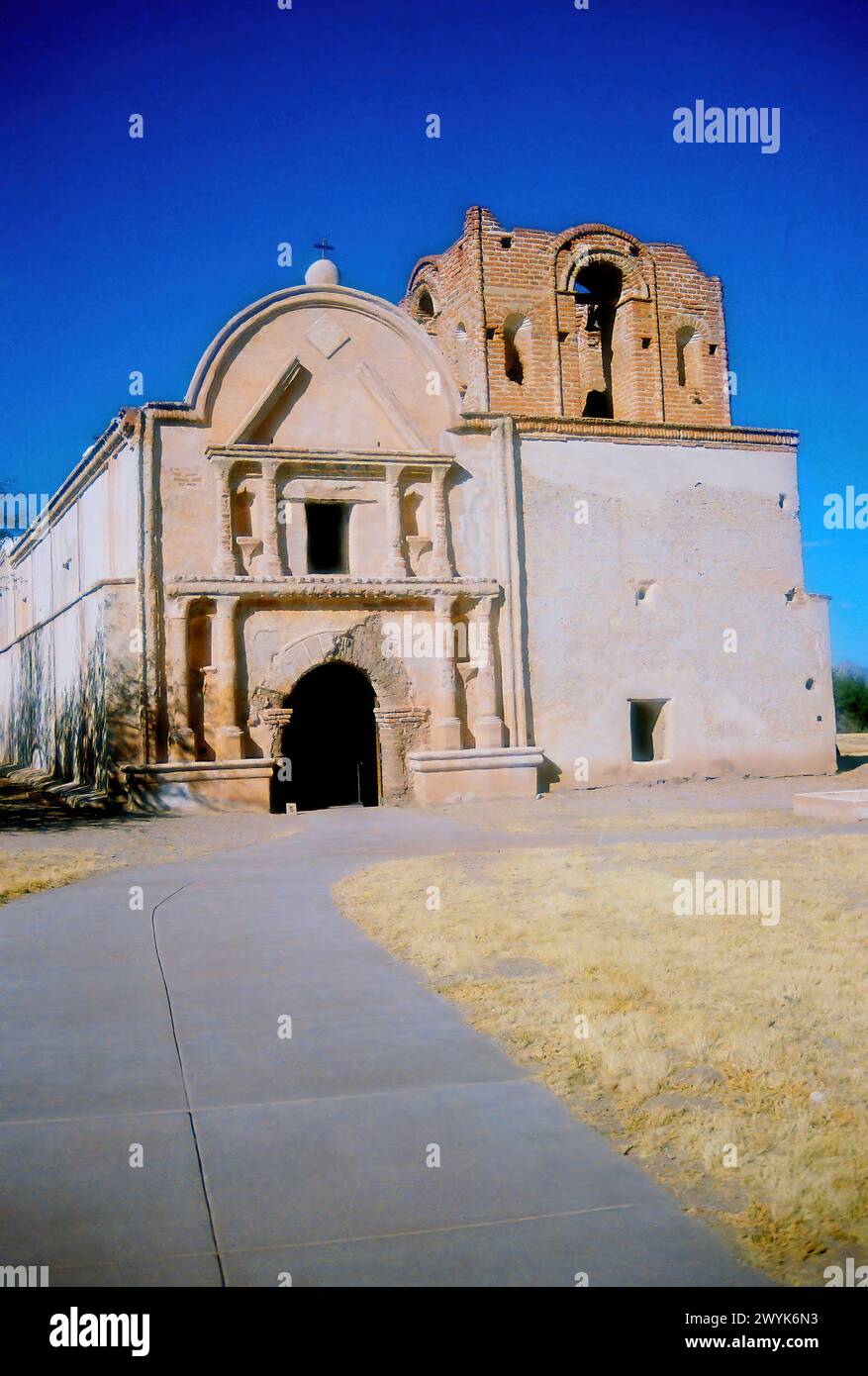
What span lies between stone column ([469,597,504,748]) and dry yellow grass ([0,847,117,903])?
332 inches

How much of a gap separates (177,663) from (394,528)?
438cm

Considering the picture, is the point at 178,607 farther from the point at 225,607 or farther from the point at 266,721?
the point at 266,721

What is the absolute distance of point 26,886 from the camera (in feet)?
34.0

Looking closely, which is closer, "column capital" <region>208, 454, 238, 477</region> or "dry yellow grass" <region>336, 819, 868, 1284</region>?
"dry yellow grass" <region>336, 819, 868, 1284</region>

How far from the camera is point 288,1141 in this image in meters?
4.31

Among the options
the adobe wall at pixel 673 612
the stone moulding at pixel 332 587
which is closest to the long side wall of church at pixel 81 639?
the stone moulding at pixel 332 587

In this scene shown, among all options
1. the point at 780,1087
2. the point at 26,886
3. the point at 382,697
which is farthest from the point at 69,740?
the point at 780,1087

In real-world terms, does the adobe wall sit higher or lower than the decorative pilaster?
higher

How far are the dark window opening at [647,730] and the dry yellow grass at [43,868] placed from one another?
11.5 m

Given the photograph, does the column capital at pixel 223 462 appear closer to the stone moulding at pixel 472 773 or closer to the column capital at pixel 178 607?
the column capital at pixel 178 607

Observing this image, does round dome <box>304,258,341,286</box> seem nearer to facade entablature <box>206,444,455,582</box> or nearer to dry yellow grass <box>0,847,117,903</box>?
facade entablature <box>206,444,455,582</box>

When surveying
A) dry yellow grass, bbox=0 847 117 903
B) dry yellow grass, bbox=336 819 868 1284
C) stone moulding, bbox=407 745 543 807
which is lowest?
dry yellow grass, bbox=336 819 868 1284

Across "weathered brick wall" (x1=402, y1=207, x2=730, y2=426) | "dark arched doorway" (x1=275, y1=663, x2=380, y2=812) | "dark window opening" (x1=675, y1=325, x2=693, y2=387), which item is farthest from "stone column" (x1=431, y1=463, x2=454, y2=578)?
"dark window opening" (x1=675, y1=325, x2=693, y2=387)

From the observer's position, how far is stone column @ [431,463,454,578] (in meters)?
20.0
